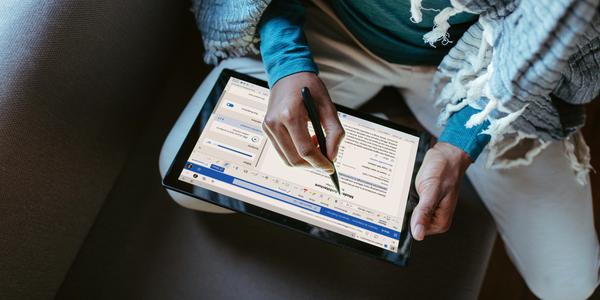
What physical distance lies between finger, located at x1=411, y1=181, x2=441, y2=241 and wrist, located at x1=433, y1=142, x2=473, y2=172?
0.18ft

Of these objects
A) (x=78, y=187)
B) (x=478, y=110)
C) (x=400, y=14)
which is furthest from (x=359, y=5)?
(x=78, y=187)

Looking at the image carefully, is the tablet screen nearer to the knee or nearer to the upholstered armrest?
the upholstered armrest

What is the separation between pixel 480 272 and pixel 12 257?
59 cm

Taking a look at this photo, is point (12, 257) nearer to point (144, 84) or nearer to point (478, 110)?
point (144, 84)

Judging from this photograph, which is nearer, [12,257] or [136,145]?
[12,257]

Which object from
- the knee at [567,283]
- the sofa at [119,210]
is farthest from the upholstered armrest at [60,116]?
the knee at [567,283]

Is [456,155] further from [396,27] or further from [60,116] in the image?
[60,116]

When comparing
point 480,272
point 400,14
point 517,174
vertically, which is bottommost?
point 480,272

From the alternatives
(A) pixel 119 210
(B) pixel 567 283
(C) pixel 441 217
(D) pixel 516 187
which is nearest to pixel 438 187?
(C) pixel 441 217

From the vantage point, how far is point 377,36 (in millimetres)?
584

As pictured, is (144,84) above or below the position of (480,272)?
above

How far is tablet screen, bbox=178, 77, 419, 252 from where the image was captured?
49 centimetres

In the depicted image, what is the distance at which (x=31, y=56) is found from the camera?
0.44m

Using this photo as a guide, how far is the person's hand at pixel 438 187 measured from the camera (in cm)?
50
